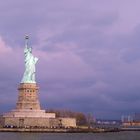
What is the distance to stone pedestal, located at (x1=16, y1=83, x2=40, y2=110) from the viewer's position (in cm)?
6639

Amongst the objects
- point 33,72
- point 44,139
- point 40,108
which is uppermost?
point 33,72

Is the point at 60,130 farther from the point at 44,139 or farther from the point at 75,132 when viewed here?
the point at 44,139

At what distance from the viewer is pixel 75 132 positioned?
213 feet

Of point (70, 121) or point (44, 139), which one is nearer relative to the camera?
point (44, 139)

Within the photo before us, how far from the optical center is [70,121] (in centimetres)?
7094

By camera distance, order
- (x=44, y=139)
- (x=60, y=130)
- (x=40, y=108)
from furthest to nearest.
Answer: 1. (x=40, y=108)
2. (x=60, y=130)
3. (x=44, y=139)

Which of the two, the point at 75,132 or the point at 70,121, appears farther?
the point at 70,121

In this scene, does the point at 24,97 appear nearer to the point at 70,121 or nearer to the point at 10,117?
the point at 10,117

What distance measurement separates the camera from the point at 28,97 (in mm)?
66812

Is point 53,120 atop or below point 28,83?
below

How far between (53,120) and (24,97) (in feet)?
15.0

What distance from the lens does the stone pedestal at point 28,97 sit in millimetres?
66387

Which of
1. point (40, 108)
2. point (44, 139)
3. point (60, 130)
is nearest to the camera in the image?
point (44, 139)

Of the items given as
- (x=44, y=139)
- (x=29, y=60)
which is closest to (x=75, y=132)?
(x=29, y=60)
